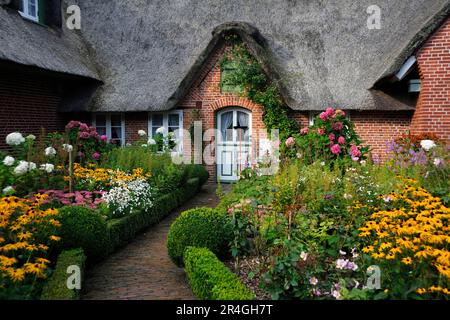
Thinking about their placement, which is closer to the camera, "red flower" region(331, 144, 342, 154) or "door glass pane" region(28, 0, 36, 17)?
"red flower" region(331, 144, 342, 154)

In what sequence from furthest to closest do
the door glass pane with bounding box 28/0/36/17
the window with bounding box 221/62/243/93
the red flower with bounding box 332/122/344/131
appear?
the door glass pane with bounding box 28/0/36/17
the window with bounding box 221/62/243/93
the red flower with bounding box 332/122/344/131

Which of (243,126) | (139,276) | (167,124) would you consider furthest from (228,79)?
(139,276)

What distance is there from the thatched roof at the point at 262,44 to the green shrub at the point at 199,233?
6.67m

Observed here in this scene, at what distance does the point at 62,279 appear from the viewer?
4.18m

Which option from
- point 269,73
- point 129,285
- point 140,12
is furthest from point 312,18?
point 129,285

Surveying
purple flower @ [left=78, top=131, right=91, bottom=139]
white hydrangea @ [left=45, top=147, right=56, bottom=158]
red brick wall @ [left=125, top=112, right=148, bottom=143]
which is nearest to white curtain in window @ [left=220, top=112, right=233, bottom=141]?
red brick wall @ [left=125, top=112, right=148, bottom=143]

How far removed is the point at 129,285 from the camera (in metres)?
4.82

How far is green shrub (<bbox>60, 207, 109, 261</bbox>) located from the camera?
5.11 metres

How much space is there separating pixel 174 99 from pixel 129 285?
7676 millimetres

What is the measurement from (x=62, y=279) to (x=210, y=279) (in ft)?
4.94

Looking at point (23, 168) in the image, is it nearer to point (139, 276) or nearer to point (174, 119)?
point (139, 276)

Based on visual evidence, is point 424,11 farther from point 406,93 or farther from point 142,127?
point 142,127

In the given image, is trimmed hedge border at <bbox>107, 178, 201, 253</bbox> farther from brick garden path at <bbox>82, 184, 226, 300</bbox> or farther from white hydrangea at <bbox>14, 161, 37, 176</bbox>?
white hydrangea at <bbox>14, 161, 37, 176</bbox>

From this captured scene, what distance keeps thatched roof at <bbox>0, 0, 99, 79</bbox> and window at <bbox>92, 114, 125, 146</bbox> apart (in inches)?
51.5
